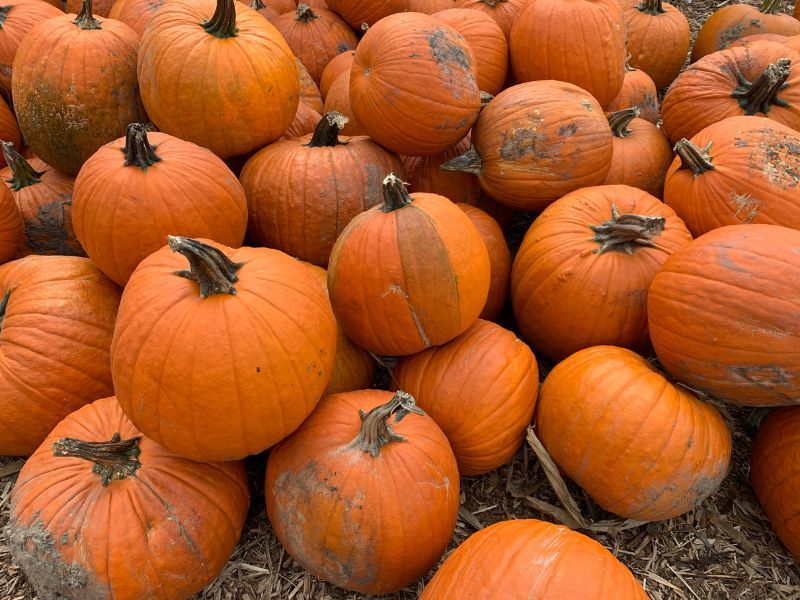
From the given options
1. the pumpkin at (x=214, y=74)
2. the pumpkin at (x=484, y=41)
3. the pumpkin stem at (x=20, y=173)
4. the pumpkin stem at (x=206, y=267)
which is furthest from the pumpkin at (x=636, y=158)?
the pumpkin stem at (x=20, y=173)

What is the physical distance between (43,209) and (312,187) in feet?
4.63

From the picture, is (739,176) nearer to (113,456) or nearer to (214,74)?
(214,74)

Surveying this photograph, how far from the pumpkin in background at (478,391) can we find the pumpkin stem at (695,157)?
1.13 meters

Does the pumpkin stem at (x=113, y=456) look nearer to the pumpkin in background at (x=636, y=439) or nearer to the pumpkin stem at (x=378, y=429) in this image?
the pumpkin stem at (x=378, y=429)

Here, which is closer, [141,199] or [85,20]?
[141,199]

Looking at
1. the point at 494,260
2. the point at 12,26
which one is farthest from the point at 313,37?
the point at 494,260

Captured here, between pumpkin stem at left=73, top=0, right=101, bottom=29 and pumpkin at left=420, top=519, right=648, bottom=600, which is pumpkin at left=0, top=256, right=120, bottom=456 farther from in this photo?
pumpkin at left=420, top=519, right=648, bottom=600

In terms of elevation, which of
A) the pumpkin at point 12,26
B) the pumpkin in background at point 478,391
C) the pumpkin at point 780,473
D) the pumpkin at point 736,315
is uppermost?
the pumpkin at point 12,26

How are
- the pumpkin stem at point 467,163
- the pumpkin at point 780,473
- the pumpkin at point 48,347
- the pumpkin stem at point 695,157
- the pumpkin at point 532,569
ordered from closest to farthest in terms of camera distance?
the pumpkin at point 532,569, the pumpkin at point 780,473, the pumpkin at point 48,347, the pumpkin stem at point 695,157, the pumpkin stem at point 467,163

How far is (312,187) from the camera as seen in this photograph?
2.73 meters

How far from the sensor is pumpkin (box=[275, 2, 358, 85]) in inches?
164

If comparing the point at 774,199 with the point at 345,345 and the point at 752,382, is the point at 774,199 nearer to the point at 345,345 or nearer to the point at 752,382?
the point at 752,382

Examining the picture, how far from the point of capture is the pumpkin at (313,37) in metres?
4.16

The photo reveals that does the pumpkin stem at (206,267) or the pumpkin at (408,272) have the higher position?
the pumpkin stem at (206,267)
